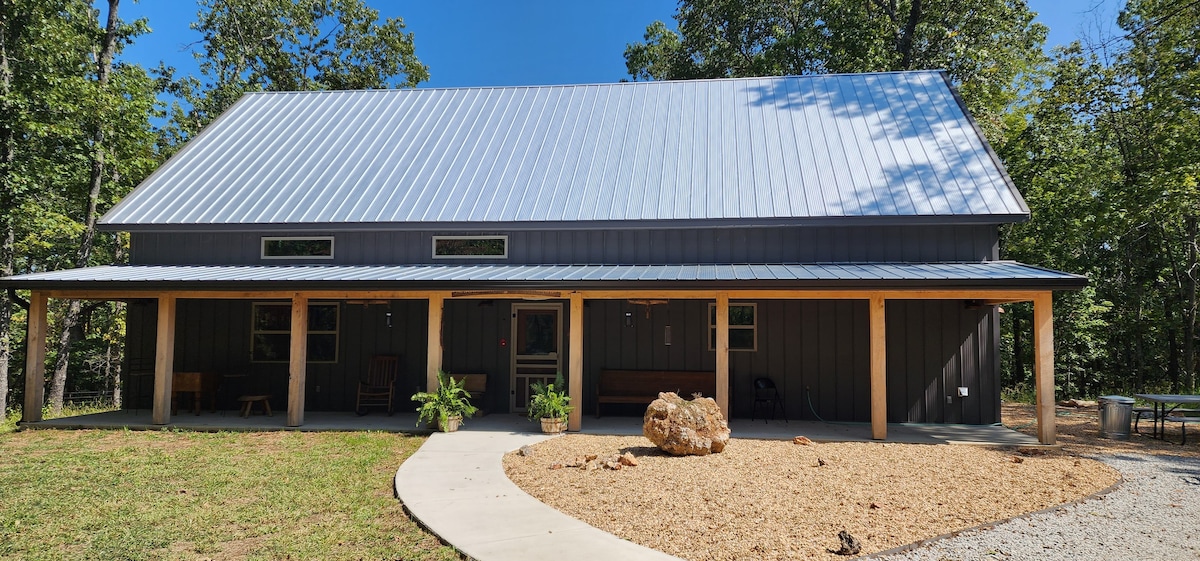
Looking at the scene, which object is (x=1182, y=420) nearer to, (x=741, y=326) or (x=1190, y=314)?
(x=741, y=326)

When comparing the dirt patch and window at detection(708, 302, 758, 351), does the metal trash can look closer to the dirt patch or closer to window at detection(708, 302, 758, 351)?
the dirt patch

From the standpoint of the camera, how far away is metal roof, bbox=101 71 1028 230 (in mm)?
11406

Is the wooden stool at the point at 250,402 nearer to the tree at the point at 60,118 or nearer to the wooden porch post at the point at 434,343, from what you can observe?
the wooden porch post at the point at 434,343

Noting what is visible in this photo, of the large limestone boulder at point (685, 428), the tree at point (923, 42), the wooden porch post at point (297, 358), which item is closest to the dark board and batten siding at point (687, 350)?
the wooden porch post at point (297, 358)

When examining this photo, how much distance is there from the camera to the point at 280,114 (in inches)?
607

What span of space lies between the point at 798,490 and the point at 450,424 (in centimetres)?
522

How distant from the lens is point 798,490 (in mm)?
6305

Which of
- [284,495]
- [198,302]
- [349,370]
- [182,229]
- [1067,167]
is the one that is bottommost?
[284,495]

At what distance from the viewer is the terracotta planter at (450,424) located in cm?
979

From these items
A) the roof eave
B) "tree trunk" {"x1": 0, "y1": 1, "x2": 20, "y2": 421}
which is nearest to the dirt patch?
the roof eave

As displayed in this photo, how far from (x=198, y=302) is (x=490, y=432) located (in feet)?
20.7

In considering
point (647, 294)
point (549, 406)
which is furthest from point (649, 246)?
point (549, 406)

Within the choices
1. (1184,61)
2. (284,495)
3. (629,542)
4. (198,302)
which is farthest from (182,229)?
(1184,61)

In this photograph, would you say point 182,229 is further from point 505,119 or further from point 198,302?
point 505,119
